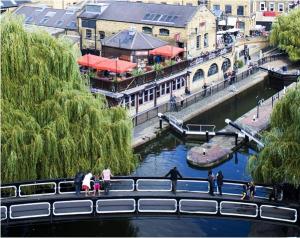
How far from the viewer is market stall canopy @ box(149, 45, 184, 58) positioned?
62.2 m

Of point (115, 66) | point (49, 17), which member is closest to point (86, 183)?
point (115, 66)

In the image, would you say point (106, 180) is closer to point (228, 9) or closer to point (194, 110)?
point (194, 110)

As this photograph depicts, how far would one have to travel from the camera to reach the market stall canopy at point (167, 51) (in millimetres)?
62188

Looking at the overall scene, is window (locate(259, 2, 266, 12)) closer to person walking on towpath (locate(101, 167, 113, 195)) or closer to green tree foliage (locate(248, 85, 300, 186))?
green tree foliage (locate(248, 85, 300, 186))

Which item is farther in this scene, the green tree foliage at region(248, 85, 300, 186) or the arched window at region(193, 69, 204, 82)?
the arched window at region(193, 69, 204, 82)

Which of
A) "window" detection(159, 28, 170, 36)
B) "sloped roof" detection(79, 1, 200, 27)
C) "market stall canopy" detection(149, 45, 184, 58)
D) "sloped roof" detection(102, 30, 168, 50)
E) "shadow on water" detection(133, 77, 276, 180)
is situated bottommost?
"shadow on water" detection(133, 77, 276, 180)

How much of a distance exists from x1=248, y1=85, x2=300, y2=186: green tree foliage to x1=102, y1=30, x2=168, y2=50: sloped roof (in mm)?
25513

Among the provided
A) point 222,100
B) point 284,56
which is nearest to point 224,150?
point 222,100

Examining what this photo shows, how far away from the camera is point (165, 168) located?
48.8 metres

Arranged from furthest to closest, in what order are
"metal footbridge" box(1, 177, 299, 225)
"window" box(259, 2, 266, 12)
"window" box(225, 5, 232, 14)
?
"window" box(259, 2, 266, 12) → "window" box(225, 5, 232, 14) → "metal footbridge" box(1, 177, 299, 225)

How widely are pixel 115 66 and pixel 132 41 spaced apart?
731 centimetres

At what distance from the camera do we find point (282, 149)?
35938 mm

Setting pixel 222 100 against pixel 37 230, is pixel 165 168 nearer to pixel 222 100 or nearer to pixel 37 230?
pixel 37 230

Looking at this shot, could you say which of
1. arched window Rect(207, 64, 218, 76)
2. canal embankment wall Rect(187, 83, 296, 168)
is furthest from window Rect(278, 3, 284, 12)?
canal embankment wall Rect(187, 83, 296, 168)
